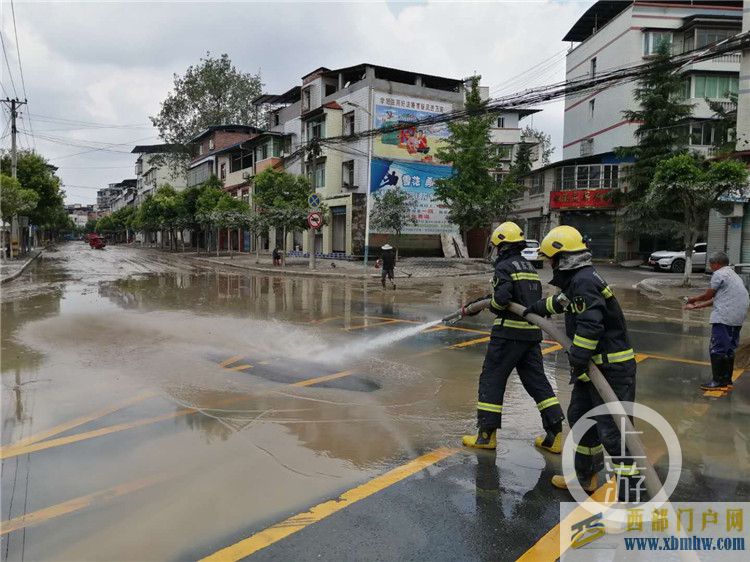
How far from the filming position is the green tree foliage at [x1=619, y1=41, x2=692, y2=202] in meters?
29.6

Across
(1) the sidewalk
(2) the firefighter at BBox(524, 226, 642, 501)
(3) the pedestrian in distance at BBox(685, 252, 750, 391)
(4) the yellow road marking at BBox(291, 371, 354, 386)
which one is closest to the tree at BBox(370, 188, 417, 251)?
(1) the sidewalk

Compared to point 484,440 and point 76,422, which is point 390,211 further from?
point 484,440

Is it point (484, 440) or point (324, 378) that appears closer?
point (484, 440)

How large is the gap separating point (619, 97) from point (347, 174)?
1762 centimetres

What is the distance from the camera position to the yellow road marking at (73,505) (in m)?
3.34

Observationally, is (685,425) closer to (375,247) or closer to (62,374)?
(62,374)

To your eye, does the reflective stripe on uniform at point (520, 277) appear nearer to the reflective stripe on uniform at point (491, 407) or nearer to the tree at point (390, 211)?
the reflective stripe on uniform at point (491, 407)

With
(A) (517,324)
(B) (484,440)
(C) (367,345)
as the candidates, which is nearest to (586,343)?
(A) (517,324)

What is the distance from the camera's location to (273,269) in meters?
27.0

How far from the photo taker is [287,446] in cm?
462

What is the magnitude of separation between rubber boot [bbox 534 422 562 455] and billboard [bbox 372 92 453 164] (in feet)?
94.3

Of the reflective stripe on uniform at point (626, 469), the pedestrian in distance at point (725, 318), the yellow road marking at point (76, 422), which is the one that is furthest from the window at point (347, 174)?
the reflective stripe on uniform at point (626, 469)

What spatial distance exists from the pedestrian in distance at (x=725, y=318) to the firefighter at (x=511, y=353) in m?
3.05

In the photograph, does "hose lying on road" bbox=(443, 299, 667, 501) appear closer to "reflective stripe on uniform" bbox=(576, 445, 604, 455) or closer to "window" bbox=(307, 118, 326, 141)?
"reflective stripe on uniform" bbox=(576, 445, 604, 455)
